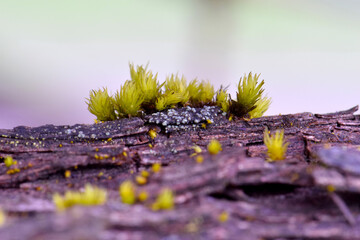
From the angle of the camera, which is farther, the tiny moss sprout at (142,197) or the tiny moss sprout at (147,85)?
the tiny moss sprout at (147,85)

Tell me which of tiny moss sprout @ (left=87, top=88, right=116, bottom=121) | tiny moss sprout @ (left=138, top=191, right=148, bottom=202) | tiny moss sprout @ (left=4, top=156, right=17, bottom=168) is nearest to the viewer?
tiny moss sprout @ (left=138, top=191, right=148, bottom=202)

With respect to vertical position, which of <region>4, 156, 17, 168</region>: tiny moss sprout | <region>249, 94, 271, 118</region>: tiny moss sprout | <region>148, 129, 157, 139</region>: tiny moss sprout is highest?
<region>249, 94, 271, 118</region>: tiny moss sprout

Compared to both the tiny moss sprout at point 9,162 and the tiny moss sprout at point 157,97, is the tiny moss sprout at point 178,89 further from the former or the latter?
the tiny moss sprout at point 9,162

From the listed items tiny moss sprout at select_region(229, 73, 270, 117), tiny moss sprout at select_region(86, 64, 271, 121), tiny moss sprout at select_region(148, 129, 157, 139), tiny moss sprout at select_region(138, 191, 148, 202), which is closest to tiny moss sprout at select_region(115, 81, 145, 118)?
tiny moss sprout at select_region(86, 64, 271, 121)

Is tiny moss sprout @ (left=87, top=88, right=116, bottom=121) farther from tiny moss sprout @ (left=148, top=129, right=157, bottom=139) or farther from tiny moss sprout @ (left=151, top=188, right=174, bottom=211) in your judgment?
tiny moss sprout @ (left=151, top=188, right=174, bottom=211)

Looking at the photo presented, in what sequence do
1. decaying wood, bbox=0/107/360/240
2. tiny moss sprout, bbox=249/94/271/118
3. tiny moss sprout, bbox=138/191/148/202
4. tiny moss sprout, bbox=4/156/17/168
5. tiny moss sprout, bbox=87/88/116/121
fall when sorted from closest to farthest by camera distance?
decaying wood, bbox=0/107/360/240
tiny moss sprout, bbox=138/191/148/202
tiny moss sprout, bbox=4/156/17/168
tiny moss sprout, bbox=87/88/116/121
tiny moss sprout, bbox=249/94/271/118

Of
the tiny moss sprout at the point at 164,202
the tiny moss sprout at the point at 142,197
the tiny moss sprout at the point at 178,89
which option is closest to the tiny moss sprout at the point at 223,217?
the tiny moss sprout at the point at 164,202

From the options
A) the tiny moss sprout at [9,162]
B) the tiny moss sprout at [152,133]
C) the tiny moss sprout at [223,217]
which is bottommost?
the tiny moss sprout at [223,217]

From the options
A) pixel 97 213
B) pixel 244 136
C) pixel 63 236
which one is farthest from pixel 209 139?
pixel 63 236
